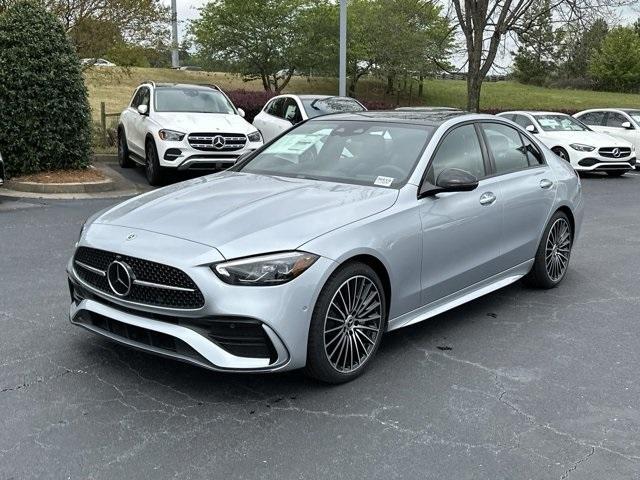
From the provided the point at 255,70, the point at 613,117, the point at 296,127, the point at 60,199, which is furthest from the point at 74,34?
the point at 255,70

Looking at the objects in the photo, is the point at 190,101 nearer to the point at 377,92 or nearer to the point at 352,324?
the point at 352,324

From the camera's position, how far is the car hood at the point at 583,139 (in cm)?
1541

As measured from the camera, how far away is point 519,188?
216 inches

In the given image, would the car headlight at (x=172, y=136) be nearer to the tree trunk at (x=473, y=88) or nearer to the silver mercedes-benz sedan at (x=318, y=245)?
the silver mercedes-benz sedan at (x=318, y=245)

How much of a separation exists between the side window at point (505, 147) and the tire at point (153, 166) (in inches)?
272

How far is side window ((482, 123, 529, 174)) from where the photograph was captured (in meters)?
5.48

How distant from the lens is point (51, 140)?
11203mm

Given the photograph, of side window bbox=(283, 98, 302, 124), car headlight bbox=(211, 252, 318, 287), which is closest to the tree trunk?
side window bbox=(283, 98, 302, 124)

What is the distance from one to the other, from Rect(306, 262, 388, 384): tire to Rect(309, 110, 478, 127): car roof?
1.54 metres

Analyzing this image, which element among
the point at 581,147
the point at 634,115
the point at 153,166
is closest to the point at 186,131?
the point at 153,166

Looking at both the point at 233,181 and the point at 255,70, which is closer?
the point at 233,181

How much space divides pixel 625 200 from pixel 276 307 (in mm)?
10416

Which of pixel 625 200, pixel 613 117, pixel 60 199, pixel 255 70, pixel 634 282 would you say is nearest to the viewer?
pixel 634 282

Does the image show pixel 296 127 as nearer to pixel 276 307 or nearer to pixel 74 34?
pixel 276 307
